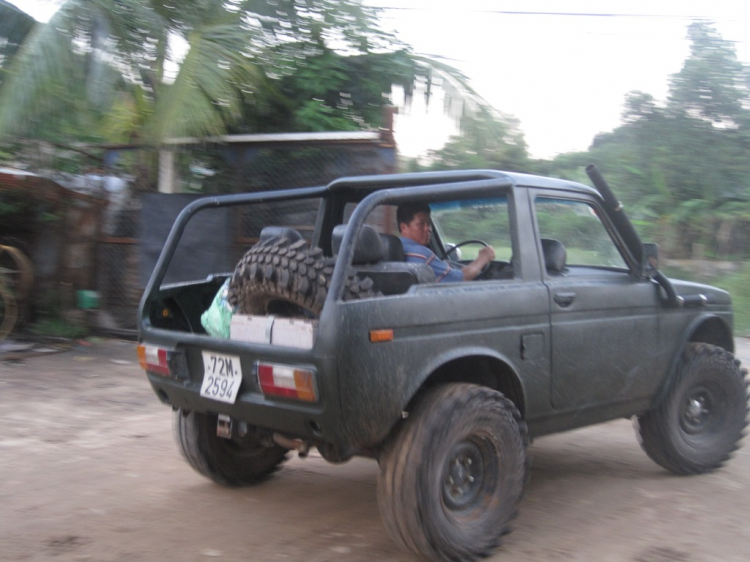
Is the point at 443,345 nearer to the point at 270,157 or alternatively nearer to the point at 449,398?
the point at 449,398

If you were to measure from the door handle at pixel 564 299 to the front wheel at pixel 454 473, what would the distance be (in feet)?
2.08

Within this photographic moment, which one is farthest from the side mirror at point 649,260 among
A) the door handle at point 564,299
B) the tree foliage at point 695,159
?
Result: the tree foliage at point 695,159

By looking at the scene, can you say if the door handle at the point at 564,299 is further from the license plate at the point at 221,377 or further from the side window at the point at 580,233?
the license plate at the point at 221,377

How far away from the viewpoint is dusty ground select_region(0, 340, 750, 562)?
3.46 meters

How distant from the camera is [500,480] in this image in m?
3.42

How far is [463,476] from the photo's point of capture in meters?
3.38

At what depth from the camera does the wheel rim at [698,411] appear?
4.57 m

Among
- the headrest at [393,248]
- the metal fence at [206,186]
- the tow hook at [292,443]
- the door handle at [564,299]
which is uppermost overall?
the metal fence at [206,186]

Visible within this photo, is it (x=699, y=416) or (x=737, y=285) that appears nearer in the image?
(x=699, y=416)

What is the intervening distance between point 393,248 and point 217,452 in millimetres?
1496

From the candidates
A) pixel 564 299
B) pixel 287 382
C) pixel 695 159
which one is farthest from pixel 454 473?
pixel 695 159

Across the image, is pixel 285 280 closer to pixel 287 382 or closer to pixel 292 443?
pixel 287 382

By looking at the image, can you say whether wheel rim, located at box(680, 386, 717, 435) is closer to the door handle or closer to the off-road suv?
the off-road suv

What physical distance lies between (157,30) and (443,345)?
6.33 metres
